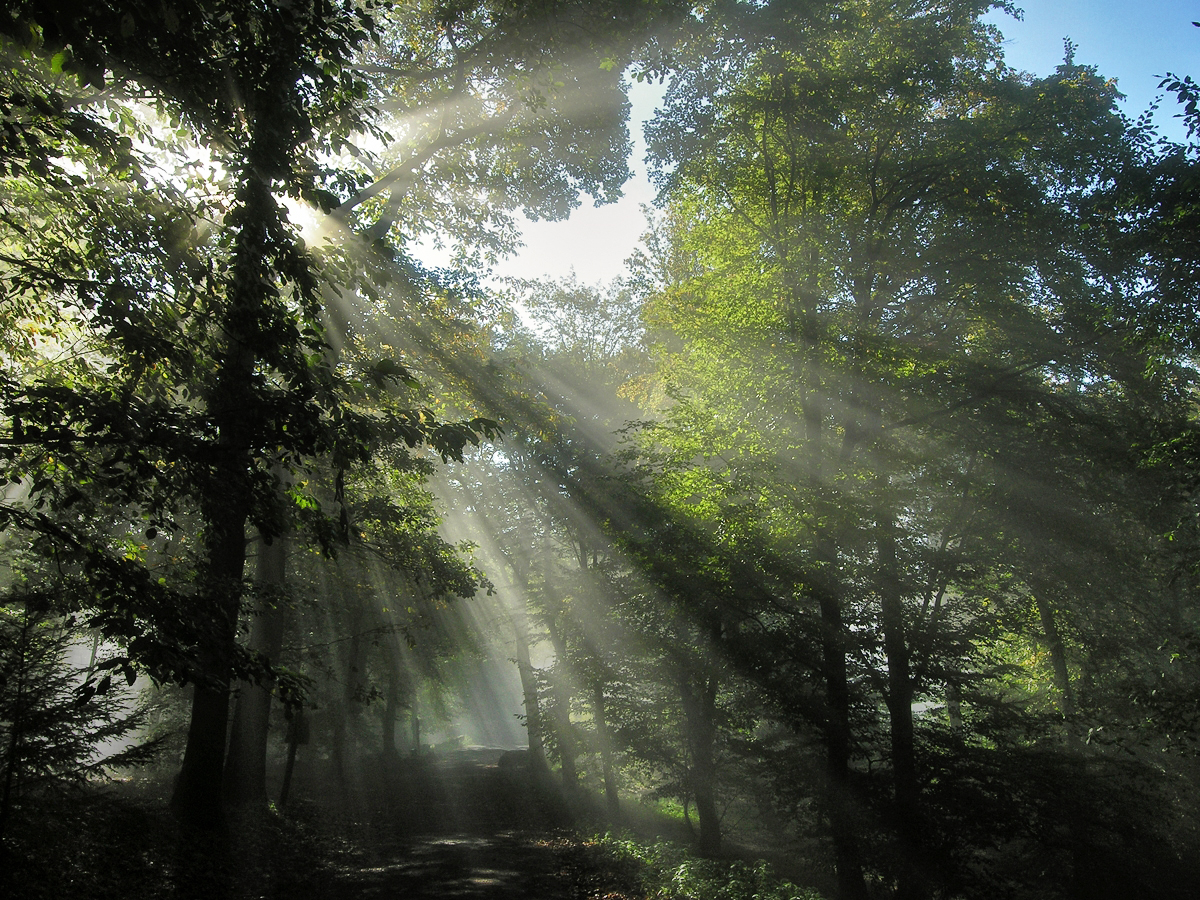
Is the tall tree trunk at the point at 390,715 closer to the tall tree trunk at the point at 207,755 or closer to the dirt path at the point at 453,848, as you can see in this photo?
the dirt path at the point at 453,848

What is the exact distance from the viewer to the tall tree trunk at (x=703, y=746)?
46.4 ft

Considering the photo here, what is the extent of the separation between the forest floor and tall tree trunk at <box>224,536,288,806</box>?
1026 millimetres

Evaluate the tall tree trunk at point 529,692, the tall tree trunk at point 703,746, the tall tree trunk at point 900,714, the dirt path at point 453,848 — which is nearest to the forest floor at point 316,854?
the dirt path at point 453,848

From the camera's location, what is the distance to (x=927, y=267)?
1213 cm

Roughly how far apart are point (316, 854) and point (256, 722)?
482 cm

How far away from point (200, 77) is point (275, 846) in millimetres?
12372

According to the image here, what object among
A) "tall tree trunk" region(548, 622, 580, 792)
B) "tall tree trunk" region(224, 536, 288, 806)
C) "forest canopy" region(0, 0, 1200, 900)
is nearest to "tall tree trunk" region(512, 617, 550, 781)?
"tall tree trunk" region(548, 622, 580, 792)

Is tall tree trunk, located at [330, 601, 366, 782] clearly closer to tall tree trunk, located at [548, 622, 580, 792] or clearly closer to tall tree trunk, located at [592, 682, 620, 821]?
tall tree trunk, located at [548, 622, 580, 792]

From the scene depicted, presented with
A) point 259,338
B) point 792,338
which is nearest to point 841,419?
point 792,338

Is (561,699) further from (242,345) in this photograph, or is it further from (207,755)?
(242,345)

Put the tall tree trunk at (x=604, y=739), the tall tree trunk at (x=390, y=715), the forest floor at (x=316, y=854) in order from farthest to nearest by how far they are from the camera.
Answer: the tall tree trunk at (x=390, y=715) → the tall tree trunk at (x=604, y=739) → the forest floor at (x=316, y=854)

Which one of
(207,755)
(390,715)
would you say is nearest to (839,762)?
(207,755)

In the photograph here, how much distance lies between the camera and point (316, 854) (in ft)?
41.1

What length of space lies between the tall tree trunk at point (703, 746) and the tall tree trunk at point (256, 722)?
8972 millimetres
